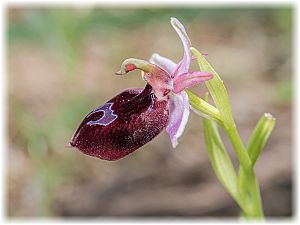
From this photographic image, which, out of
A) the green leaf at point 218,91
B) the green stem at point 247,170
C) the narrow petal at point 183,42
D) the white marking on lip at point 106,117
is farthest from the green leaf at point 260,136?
the white marking on lip at point 106,117

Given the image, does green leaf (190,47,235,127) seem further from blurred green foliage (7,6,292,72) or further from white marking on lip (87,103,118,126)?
blurred green foliage (7,6,292,72)

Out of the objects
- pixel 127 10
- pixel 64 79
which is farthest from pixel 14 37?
pixel 127 10

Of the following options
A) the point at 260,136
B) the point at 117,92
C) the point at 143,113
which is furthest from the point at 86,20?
the point at 143,113

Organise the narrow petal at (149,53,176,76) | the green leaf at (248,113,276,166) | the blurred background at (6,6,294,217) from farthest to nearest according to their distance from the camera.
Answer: the blurred background at (6,6,294,217)
the green leaf at (248,113,276,166)
the narrow petal at (149,53,176,76)

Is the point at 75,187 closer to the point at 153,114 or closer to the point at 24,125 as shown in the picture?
the point at 24,125

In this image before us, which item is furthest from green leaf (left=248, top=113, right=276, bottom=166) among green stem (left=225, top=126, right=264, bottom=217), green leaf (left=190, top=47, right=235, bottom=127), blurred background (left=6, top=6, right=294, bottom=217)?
blurred background (left=6, top=6, right=294, bottom=217)
